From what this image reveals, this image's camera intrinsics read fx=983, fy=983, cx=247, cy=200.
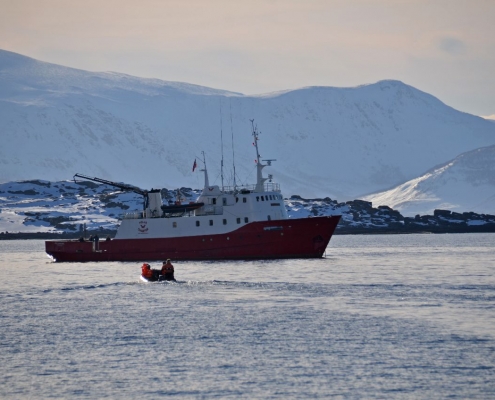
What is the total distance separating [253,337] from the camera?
4372cm

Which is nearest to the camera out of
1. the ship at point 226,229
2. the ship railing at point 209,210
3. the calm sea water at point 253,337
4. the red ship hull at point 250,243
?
the calm sea water at point 253,337

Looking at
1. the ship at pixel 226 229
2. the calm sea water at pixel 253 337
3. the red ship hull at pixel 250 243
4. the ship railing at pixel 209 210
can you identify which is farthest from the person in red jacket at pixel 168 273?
the ship railing at pixel 209 210

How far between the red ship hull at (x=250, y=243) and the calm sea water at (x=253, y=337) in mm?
11691

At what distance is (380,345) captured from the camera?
41188 millimetres

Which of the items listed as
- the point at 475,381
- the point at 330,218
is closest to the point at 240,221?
the point at 330,218

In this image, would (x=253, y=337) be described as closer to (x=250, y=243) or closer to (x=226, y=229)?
(x=250, y=243)

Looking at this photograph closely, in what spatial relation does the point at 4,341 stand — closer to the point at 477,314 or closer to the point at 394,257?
the point at 477,314

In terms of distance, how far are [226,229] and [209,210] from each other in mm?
2713

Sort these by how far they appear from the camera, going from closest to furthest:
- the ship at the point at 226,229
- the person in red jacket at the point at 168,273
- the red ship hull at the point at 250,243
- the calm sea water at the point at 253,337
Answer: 1. the calm sea water at the point at 253,337
2. the person in red jacket at the point at 168,273
3. the red ship hull at the point at 250,243
4. the ship at the point at 226,229

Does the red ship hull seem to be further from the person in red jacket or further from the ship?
the person in red jacket

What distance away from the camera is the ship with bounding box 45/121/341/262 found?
278 ft

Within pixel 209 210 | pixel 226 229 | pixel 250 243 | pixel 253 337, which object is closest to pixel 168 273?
pixel 250 243

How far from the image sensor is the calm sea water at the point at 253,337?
34562 mm

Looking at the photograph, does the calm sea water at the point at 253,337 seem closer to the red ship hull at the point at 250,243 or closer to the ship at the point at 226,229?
the red ship hull at the point at 250,243
